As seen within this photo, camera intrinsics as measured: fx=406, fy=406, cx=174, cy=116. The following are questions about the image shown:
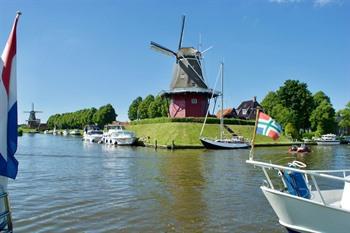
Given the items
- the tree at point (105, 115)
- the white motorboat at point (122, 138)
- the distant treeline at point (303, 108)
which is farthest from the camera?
the tree at point (105, 115)

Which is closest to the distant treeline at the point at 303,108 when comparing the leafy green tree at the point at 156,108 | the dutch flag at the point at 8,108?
the leafy green tree at the point at 156,108

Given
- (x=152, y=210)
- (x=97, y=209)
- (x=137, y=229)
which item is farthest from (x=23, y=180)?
(x=137, y=229)

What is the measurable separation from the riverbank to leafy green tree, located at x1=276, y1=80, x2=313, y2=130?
2332 cm

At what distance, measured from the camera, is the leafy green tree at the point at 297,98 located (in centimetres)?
9619

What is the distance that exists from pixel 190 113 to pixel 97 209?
195 feet

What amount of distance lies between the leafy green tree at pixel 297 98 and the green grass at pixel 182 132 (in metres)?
23.3

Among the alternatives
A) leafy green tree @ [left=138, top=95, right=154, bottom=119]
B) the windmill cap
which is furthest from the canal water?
leafy green tree @ [left=138, top=95, right=154, bottom=119]

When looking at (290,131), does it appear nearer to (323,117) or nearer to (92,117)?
(323,117)

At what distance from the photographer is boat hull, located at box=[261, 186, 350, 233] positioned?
9.91 metres

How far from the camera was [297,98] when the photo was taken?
9650 cm

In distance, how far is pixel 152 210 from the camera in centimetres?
1564

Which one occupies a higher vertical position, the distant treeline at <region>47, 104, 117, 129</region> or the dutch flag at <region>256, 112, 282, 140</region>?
the distant treeline at <region>47, 104, 117, 129</region>

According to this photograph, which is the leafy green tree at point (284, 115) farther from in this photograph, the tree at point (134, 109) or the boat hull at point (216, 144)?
the tree at point (134, 109)

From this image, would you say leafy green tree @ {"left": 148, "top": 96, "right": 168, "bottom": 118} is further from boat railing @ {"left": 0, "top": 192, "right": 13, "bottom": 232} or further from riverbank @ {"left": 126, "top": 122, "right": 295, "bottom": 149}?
boat railing @ {"left": 0, "top": 192, "right": 13, "bottom": 232}
